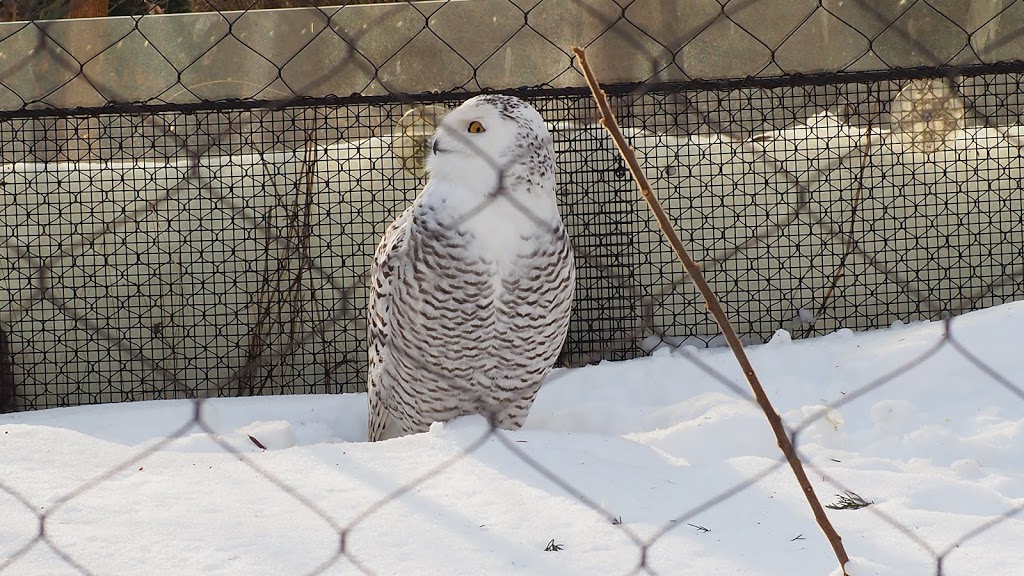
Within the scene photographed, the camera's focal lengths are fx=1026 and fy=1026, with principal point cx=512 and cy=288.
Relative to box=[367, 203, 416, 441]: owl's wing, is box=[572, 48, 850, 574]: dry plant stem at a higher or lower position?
higher

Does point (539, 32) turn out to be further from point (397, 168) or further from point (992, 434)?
point (992, 434)

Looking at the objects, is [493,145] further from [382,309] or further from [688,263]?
[688,263]

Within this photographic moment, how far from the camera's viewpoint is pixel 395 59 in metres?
2.72

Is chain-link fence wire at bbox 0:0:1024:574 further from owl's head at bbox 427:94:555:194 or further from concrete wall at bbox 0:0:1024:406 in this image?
owl's head at bbox 427:94:555:194

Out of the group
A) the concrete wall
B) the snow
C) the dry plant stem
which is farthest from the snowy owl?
the dry plant stem

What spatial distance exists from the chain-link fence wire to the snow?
56cm

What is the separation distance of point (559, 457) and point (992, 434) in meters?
0.93

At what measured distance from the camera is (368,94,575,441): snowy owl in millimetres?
1810

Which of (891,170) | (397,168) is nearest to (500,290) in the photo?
(397,168)

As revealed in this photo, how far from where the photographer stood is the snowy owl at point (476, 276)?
5.94 feet

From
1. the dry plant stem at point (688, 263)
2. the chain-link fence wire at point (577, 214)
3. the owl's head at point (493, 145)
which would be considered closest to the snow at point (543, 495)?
the dry plant stem at point (688, 263)

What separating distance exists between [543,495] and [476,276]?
52 cm

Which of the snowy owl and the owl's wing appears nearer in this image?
the snowy owl

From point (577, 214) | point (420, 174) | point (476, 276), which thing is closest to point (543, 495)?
point (476, 276)
